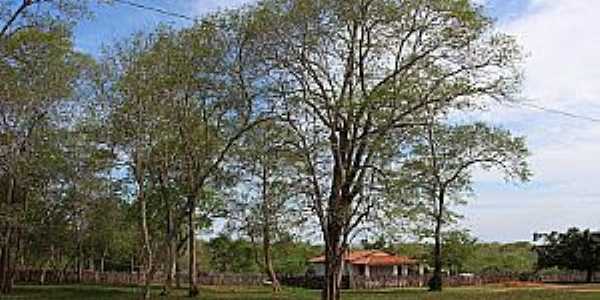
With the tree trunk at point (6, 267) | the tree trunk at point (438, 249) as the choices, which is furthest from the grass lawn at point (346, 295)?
the tree trunk at point (438, 249)

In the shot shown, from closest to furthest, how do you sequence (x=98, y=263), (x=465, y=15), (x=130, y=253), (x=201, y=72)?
(x=465, y=15), (x=201, y=72), (x=130, y=253), (x=98, y=263)

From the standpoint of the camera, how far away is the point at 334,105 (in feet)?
107

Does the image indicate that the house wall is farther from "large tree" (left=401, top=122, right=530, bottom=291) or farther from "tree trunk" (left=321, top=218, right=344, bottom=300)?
"tree trunk" (left=321, top=218, right=344, bottom=300)

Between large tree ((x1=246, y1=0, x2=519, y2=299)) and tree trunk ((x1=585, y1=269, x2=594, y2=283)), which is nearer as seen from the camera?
large tree ((x1=246, y1=0, x2=519, y2=299))

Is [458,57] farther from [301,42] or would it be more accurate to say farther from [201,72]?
[201,72]

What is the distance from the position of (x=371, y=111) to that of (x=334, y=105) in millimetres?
1560

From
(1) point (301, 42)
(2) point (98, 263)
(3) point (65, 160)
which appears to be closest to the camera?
(1) point (301, 42)

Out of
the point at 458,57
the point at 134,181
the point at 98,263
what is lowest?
the point at 98,263

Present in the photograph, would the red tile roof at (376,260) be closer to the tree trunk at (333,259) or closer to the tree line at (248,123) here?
the tree line at (248,123)

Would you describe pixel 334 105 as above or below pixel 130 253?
above

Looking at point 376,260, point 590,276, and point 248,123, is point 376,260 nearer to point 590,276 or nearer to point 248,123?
point 590,276

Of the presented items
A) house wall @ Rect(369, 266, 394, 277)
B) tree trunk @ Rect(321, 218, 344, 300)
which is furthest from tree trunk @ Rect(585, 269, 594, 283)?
tree trunk @ Rect(321, 218, 344, 300)

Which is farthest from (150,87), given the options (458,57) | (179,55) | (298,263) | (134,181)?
(298,263)

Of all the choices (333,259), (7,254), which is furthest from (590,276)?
(7,254)
